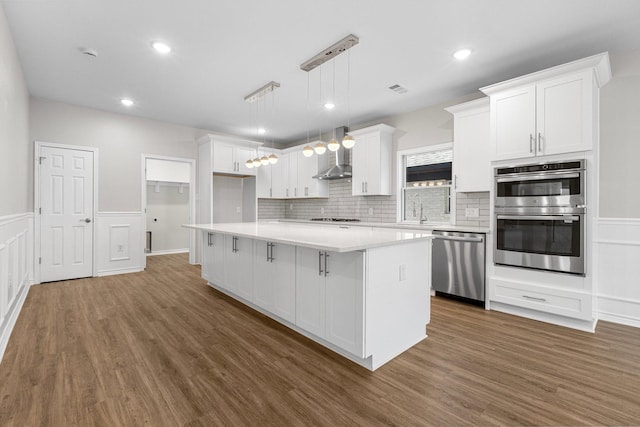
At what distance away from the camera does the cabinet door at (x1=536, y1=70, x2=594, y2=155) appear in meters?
2.85

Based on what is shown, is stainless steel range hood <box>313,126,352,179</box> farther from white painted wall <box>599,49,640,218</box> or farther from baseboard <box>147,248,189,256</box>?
baseboard <box>147,248,189,256</box>

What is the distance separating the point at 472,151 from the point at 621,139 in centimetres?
140

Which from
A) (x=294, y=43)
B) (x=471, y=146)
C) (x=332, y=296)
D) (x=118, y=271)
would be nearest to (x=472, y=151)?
(x=471, y=146)

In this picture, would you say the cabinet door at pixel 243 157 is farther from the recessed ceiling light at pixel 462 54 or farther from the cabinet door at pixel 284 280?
the recessed ceiling light at pixel 462 54

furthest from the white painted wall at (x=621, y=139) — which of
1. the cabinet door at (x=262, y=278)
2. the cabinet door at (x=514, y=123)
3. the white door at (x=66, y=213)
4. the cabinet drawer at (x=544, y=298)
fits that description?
the white door at (x=66, y=213)

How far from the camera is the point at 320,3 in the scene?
7.91 ft

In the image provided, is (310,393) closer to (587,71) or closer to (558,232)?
(558,232)

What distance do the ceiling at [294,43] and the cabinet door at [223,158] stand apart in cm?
142

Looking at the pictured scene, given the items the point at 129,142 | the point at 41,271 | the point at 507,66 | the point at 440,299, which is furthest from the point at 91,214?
the point at 507,66

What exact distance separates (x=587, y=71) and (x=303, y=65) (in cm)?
283

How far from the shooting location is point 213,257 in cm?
421

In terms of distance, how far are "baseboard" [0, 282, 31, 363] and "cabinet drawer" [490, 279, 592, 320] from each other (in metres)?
4.69

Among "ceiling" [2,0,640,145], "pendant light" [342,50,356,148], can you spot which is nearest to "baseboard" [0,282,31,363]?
"ceiling" [2,0,640,145]

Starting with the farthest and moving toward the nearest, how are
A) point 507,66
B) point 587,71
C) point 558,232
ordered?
point 507,66 < point 558,232 < point 587,71
